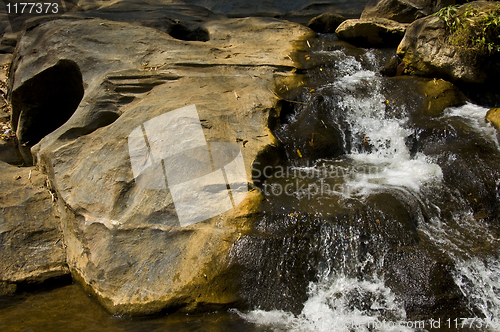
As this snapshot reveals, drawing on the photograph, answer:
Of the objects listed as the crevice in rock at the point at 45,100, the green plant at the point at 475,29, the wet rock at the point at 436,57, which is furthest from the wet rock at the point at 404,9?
the crevice in rock at the point at 45,100

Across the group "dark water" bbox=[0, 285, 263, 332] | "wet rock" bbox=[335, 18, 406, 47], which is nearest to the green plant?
"wet rock" bbox=[335, 18, 406, 47]

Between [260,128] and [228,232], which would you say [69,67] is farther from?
[228,232]

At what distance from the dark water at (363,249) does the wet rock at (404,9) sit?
9.72ft

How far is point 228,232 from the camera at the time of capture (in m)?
3.23

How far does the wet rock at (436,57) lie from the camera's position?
484 cm

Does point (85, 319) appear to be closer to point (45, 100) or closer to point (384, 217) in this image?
point (384, 217)

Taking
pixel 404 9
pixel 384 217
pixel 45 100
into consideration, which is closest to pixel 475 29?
pixel 404 9

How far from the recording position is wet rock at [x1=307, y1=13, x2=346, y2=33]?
281 inches

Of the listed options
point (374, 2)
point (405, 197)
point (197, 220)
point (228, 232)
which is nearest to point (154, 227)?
point (197, 220)

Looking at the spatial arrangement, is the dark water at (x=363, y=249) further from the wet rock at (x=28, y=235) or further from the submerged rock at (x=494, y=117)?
the wet rock at (x=28, y=235)

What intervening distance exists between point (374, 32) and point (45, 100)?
608 centimetres

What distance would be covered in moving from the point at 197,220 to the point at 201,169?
0.56 metres

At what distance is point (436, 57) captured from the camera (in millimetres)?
5066

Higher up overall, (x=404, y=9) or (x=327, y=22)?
(x=404, y=9)
